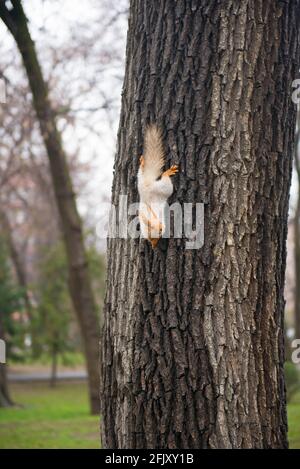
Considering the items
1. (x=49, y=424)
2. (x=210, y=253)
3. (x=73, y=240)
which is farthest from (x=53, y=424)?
(x=210, y=253)

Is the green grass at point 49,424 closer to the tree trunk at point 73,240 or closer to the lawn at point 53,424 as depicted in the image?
the lawn at point 53,424

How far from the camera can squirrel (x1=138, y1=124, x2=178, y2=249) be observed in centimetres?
303

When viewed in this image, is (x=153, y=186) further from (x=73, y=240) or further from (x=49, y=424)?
(x=73, y=240)

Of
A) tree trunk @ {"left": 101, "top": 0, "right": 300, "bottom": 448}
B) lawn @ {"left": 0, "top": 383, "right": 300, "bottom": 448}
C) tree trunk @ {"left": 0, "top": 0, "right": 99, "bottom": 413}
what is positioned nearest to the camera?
tree trunk @ {"left": 101, "top": 0, "right": 300, "bottom": 448}

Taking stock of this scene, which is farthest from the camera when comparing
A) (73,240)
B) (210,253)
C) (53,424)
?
(73,240)

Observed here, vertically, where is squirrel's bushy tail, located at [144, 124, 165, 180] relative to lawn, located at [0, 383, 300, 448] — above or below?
above

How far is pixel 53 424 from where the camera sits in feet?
28.0

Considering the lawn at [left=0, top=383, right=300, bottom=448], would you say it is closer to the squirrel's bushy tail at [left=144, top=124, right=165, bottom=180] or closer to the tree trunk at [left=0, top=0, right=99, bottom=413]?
the tree trunk at [left=0, top=0, right=99, bottom=413]

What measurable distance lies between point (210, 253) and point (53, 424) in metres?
6.32

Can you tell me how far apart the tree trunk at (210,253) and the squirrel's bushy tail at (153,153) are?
0.15 ft

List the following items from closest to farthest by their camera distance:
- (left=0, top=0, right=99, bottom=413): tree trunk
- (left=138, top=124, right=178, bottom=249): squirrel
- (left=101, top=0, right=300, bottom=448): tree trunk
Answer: (left=101, top=0, right=300, bottom=448): tree trunk < (left=138, top=124, right=178, bottom=249): squirrel < (left=0, top=0, right=99, bottom=413): tree trunk

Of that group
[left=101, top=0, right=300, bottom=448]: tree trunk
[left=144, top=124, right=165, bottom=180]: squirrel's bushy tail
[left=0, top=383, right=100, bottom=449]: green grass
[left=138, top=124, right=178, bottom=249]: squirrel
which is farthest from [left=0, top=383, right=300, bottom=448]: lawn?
[left=144, top=124, right=165, bottom=180]: squirrel's bushy tail

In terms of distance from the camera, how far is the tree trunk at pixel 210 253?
9.55 feet
